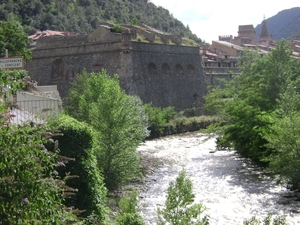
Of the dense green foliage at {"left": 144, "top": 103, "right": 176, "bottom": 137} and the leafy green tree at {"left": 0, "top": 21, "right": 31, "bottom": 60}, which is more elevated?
the leafy green tree at {"left": 0, "top": 21, "right": 31, "bottom": 60}

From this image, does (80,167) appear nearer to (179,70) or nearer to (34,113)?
(34,113)

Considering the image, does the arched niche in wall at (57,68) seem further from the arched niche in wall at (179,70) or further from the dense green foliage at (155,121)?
the arched niche in wall at (179,70)

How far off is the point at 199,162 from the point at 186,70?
26194 millimetres

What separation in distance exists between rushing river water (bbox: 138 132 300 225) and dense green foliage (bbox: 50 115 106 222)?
422 cm

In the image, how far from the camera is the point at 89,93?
1115 inches

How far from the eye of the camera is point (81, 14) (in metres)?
86.8

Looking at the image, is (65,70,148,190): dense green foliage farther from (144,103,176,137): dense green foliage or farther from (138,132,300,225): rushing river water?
(144,103,176,137): dense green foliage

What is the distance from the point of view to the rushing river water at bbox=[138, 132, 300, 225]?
1958 cm

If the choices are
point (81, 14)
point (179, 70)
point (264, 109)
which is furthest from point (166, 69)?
point (81, 14)

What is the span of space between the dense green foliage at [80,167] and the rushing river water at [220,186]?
4216 mm

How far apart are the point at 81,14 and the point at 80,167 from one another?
75.8m

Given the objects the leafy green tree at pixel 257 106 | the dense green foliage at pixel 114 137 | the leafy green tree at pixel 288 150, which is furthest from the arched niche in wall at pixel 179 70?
the dense green foliage at pixel 114 137

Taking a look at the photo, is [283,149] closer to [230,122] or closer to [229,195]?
[229,195]

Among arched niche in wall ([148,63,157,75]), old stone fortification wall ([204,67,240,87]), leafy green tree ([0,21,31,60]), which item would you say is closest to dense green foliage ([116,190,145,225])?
leafy green tree ([0,21,31,60])
